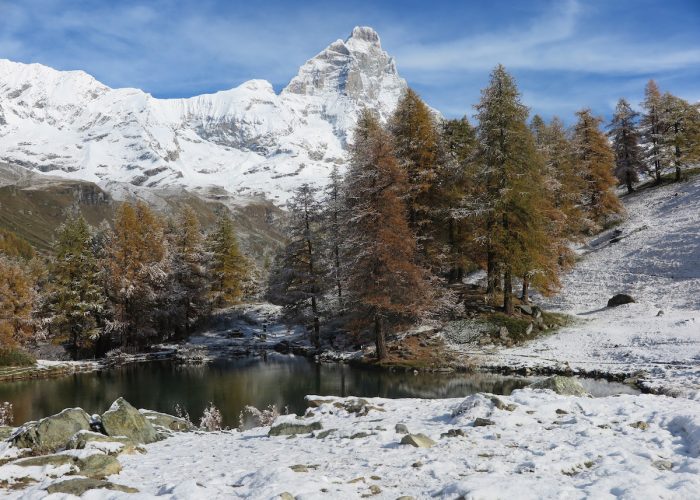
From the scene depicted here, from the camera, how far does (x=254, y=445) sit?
12.8 meters

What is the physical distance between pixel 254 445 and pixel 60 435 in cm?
498

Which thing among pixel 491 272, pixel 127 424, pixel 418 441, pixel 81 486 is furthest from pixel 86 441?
pixel 491 272

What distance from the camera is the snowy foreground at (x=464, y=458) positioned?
802 cm

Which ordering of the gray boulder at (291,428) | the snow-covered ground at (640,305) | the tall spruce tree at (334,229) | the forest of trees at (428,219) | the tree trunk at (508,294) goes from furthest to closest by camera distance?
the tall spruce tree at (334,229) → the tree trunk at (508,294) → the forest of trees at (428,219) → the snow-covered ground at (640,305) → the gray boulder at (291,428)

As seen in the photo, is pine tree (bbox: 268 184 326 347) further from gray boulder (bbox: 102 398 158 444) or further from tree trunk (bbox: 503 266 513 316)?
gray boulder (bbox: 102 398 158 444)

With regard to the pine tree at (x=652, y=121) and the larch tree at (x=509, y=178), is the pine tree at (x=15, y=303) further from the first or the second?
the pine tree at (x=652, y=121)

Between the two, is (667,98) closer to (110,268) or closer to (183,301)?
(183,301)

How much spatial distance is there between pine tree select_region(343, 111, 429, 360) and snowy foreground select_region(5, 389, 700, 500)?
53.3 ft

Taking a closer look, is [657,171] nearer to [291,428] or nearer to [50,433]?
[291,428]

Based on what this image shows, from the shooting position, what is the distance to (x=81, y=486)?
8.92 meters

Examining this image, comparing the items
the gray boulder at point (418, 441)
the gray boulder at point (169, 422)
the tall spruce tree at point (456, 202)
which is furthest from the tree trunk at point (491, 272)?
the gray boulder at point (418, 441)

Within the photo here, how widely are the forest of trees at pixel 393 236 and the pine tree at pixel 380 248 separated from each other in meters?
0.09

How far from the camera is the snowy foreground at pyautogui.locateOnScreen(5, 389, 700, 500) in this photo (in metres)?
8.02

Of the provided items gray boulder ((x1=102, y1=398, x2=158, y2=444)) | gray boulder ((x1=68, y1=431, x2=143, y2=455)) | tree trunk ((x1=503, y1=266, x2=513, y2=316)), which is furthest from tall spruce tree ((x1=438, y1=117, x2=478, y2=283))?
gray boulder ((x1=68, y1=431, x2=143, y2=455))
